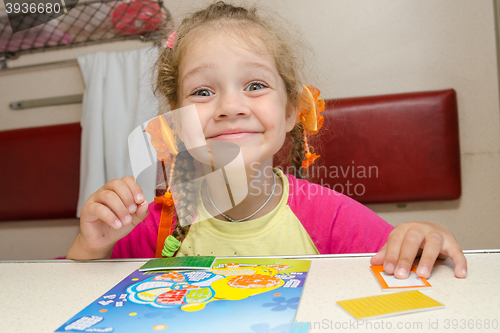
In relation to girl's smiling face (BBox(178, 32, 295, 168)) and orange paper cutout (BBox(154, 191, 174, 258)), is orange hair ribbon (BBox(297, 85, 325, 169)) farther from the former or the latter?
orange paper cutout (BBox(154, 191, 174, 258))

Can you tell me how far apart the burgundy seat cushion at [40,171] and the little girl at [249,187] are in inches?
30.7

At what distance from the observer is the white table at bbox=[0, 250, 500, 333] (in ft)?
0.90

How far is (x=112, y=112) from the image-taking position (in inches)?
54.0

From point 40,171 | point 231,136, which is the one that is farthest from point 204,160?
point 40,171

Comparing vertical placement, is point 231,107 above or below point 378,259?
above

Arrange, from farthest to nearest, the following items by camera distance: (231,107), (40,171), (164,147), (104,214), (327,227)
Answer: (40,171) → (164,147) → (327,227) → (231,107) → (104,214)

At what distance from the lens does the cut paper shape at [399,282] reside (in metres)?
0.35

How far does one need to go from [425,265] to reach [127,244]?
651mm

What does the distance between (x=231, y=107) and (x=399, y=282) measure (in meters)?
0.42

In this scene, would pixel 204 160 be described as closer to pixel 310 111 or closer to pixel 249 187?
pixel 249 187

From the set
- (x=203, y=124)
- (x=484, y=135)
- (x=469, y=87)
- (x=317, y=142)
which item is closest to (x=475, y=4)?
(x=469, y=87)

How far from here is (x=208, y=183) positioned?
2.78 feet

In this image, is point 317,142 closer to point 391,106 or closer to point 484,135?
point 391,106

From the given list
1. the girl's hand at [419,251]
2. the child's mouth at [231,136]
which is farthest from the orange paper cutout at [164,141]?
the girl's hand at [419,251]
